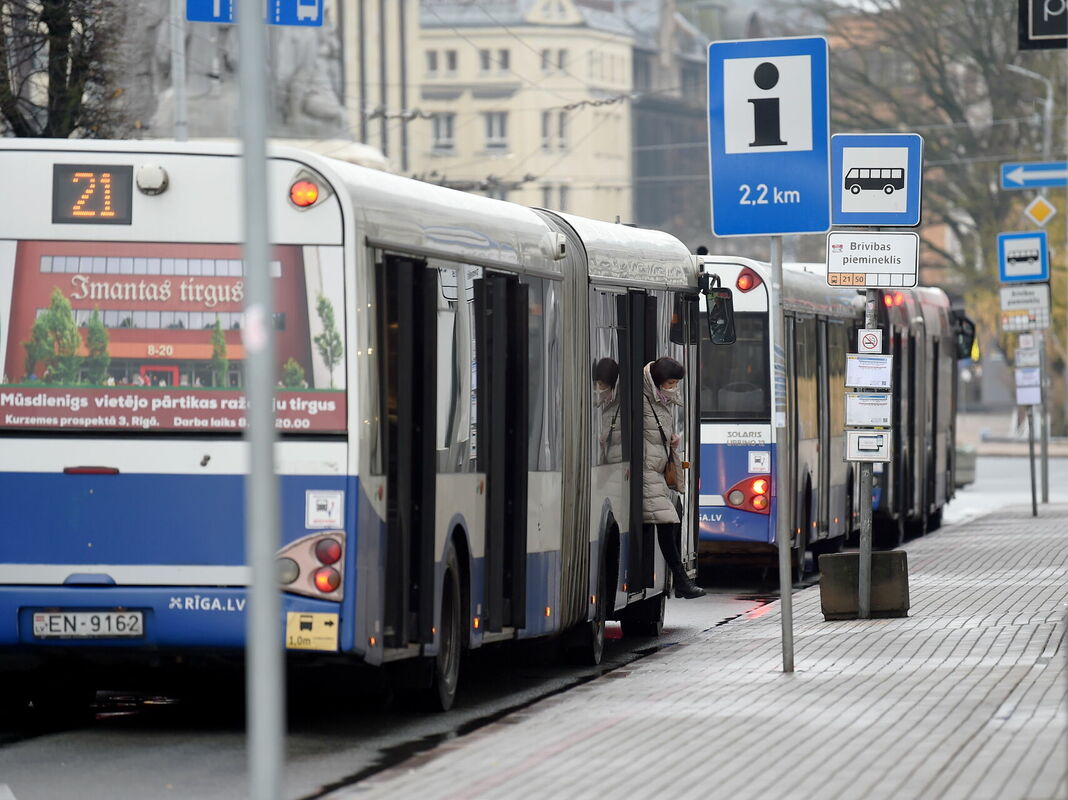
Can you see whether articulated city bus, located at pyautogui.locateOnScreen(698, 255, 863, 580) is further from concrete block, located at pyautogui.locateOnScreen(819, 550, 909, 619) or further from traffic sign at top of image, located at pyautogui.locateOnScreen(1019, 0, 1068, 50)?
traffic sign at top of image, located at pyautogui.locateOnScreen(1019, 0, 1068, 50)

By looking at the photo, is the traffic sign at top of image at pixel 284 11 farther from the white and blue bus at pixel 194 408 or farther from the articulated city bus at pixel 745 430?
the white and blue bus at pixel 194 408

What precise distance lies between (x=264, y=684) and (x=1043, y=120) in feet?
172

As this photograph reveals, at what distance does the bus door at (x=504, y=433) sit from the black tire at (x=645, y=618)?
3857 mm

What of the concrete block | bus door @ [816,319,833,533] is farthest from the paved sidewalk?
bus door @ [816,319,833,533]

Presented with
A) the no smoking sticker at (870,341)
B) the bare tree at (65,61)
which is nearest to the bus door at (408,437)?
the no smoking sticker at (870,341)

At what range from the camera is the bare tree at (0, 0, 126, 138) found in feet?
77.0

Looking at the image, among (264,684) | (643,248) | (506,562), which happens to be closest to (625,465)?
(643,248)

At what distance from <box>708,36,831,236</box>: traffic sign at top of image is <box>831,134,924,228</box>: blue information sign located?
282cm

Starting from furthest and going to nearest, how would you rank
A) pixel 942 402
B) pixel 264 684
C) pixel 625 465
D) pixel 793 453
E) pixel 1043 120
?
pixel 1043 120
pixel 942 402
pixel 793 453
pixel 625 465
pixel 264 684

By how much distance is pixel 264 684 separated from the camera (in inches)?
263

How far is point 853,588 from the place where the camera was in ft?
53.3

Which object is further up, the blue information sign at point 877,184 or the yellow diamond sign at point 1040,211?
the yellow diamond sign at point 1040,211

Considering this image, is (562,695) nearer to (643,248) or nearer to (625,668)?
(625,668)

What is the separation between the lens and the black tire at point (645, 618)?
53.5 ft
